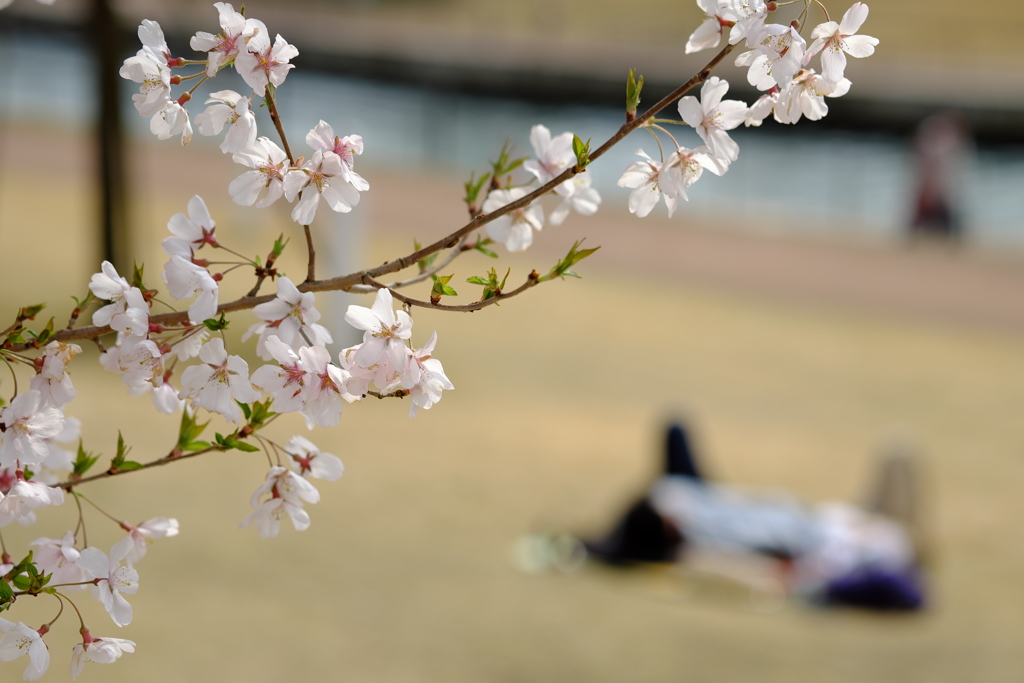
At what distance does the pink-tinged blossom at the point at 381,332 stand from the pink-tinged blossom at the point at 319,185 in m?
0.10

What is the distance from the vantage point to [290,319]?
3.28ft

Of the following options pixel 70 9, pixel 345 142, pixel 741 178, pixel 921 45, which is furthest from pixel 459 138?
pixel 345 142

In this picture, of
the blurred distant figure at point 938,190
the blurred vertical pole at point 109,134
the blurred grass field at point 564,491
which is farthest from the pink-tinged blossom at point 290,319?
the blurred distant figure at point 938,190

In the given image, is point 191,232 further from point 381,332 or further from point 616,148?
point 616,148

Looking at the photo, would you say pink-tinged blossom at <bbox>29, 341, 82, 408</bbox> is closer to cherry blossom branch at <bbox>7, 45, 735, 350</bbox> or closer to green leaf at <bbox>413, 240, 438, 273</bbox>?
cherry blossom branch at <bbox>7, 45, 735, 350</bbox>

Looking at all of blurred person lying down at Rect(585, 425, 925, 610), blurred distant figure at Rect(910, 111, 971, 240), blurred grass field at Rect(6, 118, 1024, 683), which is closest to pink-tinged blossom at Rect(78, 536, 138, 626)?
blurred grass field at Rect(6, 118, 1024, 683)

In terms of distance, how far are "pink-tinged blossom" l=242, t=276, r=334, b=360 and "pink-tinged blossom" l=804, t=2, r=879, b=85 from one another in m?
0.50

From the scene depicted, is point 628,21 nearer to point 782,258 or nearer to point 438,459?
point 782,258

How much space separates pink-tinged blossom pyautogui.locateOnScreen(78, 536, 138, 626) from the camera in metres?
1.01

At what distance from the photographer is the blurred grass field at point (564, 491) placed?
4430 mm

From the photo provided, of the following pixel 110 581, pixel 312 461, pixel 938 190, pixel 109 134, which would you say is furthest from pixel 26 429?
pixel 938 190

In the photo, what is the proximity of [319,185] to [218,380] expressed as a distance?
0.19m

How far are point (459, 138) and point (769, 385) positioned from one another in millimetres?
13242

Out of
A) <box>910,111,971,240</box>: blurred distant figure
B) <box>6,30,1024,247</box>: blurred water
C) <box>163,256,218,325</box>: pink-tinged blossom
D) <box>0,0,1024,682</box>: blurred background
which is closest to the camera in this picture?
<box>163,256,218,325</box>: pink-tinged blossom
